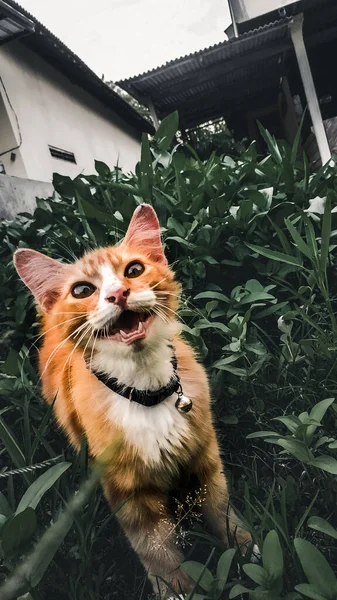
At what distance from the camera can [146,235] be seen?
0.68m

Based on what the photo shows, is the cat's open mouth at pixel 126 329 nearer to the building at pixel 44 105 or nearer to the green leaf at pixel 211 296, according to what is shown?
the green leaf at pixel 211 296

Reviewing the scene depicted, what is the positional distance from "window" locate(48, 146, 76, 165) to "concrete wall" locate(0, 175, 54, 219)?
1.85m

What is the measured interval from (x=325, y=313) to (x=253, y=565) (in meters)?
0.56

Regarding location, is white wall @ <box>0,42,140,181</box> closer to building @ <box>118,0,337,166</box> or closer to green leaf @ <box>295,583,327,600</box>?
building @ <box>118,0,337,166</box>

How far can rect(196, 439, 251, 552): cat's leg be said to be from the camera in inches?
24.8

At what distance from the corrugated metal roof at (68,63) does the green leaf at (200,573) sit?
8.78ft

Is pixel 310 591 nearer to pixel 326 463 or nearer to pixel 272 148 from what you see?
pixel 326 463

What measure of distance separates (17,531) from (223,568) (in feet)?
0.85

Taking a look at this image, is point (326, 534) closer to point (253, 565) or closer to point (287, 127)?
point (253, 565)

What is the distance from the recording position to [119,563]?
2.09 feet

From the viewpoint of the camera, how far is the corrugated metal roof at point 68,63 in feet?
9.87

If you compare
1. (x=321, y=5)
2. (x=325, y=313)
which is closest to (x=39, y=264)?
(x=325, y=313)

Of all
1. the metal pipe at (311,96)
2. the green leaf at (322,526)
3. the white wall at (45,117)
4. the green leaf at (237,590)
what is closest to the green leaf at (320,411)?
the green leaf at (322,526)

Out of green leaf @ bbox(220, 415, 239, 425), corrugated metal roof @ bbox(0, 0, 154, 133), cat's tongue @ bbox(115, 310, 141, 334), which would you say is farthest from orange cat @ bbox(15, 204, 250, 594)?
corrugated metal roof @ bbox(0, 0, 154, 133)
